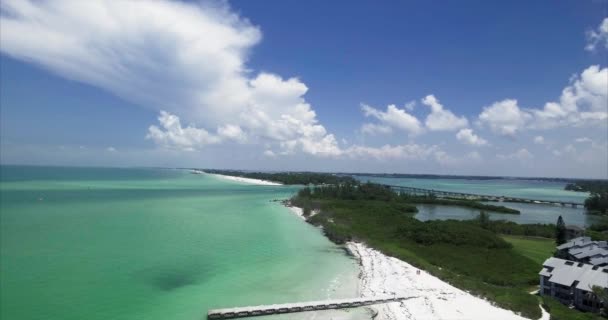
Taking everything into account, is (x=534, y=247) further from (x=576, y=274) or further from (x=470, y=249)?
(x=576, y=274)

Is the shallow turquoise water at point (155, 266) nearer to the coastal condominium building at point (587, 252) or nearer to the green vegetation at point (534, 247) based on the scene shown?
the coastal condominium building at point (587, 252)

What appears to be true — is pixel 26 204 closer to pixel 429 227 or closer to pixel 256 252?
pixel 256 252

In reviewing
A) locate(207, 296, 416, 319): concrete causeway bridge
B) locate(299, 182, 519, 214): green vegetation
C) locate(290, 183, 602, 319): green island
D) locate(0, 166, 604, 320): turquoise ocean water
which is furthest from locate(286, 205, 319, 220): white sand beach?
locate(207, 296, 416, 319): concrete causeway bridge

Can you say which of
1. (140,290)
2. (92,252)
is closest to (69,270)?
(92,252)

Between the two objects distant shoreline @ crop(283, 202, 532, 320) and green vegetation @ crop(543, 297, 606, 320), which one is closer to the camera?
green vegetation @ crop(543, 297, 606, 320)

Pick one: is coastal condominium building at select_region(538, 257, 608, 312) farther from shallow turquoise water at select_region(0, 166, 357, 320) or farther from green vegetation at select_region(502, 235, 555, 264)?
shallow turquoise water at select_region(0, 166, 357, 320)

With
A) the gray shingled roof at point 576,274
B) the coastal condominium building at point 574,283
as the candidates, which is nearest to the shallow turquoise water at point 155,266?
the coastal condominium building at point 574,283
